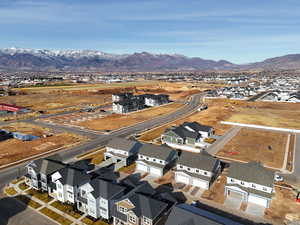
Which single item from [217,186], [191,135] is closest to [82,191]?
[217,186]

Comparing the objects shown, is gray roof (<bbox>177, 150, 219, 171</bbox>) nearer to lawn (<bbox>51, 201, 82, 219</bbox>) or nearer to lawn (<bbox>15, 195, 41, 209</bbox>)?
lawn (<bbox>51, 201, 82, 219</bbox>)

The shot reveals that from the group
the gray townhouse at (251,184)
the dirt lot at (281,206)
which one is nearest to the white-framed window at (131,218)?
the gray townhouse at (251,184)

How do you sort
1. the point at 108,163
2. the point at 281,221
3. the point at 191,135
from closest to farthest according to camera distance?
1. the point at 281,221
2. the point at 108,163
3. the point at 191,135

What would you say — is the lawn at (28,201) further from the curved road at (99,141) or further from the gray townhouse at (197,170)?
the gray townhouse at (197,170)

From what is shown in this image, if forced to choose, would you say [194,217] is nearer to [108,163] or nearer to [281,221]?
[281,221]

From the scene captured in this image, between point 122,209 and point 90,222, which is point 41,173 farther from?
point 122,209

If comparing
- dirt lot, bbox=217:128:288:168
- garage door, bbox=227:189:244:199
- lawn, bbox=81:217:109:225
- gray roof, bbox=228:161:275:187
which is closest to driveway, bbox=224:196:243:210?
garage door, bbox=227:189:244:199

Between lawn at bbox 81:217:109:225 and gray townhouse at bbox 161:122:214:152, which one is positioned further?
gray townhouse at bbox 161:122:214:152
